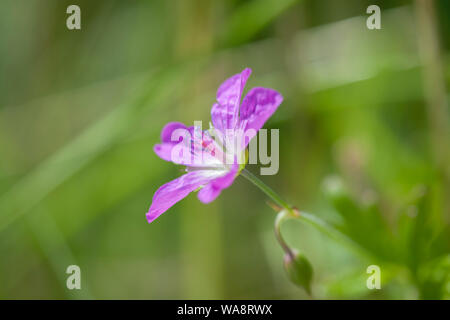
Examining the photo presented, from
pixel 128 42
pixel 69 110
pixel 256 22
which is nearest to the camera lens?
pixel 256 22

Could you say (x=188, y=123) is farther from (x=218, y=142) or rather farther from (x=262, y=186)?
(x=262, y=186)

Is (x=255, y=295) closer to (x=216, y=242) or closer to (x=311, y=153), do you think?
(x=216, y=242)

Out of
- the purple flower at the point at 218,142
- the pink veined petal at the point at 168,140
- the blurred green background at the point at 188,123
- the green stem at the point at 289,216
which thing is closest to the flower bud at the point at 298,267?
the green stem at the point at 289,216

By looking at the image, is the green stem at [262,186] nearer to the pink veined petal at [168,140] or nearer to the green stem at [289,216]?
the green stem at [289,216]

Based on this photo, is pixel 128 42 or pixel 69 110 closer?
pixel 69 110

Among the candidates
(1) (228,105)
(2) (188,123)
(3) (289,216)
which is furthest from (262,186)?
(2) (188,123)

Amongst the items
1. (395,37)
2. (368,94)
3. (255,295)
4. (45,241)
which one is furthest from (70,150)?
(395,37)
